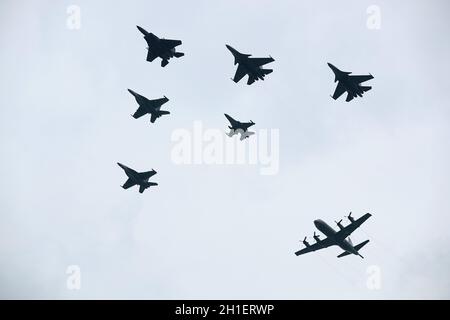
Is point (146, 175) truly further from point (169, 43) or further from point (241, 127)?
point (169, 43)

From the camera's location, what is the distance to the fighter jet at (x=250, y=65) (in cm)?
7794

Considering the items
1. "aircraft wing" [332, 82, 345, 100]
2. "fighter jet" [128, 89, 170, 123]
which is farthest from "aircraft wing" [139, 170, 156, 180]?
"aircraft wing" [332, 82, 345, 100]

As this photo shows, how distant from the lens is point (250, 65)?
3110 inches

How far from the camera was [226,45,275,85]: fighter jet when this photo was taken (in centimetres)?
7794

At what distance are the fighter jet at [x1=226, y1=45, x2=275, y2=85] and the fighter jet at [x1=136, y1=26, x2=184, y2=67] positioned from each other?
704cm

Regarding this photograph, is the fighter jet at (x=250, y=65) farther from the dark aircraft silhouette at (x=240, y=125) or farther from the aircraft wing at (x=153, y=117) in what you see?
the aircraft wing at (x=153, y=117)

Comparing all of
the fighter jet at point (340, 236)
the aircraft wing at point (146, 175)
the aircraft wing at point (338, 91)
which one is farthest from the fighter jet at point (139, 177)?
the aircraft wing at point (338, 91)

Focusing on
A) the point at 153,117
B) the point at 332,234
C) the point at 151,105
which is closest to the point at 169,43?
the point at 151,105

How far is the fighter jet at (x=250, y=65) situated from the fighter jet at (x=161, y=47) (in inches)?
277
